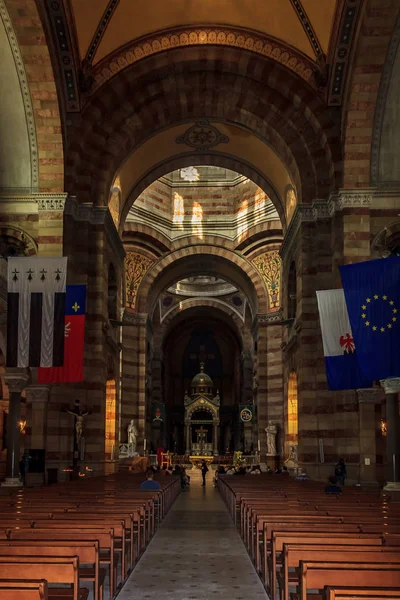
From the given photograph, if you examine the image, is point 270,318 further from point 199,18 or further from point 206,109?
point 199,18

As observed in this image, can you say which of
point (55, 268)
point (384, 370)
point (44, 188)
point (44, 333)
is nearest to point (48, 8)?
point (44, 188)

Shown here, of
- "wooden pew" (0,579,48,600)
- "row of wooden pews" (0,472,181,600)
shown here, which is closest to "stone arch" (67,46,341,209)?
"row of wooden pews" (0,472,181,600)

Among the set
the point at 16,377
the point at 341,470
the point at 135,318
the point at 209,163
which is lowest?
the point at 341,470

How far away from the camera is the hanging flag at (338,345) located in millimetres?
18000

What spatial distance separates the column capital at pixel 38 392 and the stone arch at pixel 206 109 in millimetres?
6321

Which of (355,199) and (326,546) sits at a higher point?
(355,199)

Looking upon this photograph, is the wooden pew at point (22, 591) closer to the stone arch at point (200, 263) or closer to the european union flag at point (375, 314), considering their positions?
the european union flag at point (375, 314)

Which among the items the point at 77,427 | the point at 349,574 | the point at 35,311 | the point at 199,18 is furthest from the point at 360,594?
the point at 199,18

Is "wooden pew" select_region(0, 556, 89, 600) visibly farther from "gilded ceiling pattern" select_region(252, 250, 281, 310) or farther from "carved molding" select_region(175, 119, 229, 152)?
"gilded ceiling pattern" select_region(252, 250, 281, 310)

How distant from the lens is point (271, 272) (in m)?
41.2

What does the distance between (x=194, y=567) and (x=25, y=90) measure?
15.8 m

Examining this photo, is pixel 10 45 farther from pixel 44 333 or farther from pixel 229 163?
pixel 229 163

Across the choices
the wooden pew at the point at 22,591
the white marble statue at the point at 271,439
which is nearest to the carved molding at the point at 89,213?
the white marble statue at the point at 271,439

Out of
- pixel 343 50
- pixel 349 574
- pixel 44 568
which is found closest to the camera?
pixel 349 574
